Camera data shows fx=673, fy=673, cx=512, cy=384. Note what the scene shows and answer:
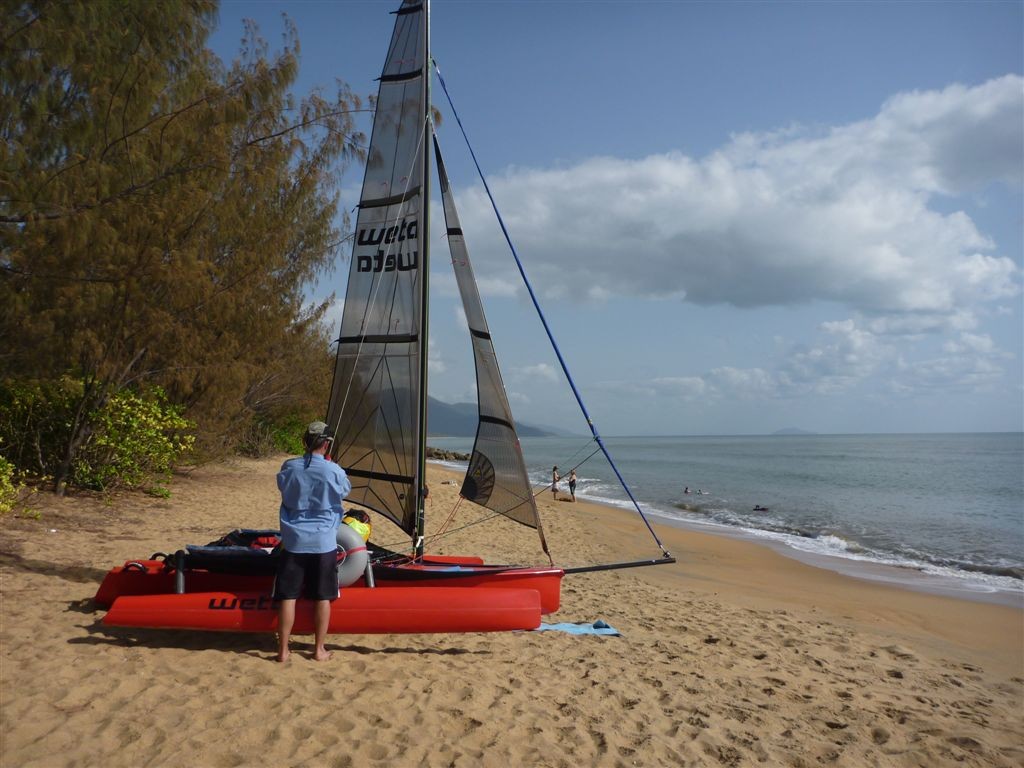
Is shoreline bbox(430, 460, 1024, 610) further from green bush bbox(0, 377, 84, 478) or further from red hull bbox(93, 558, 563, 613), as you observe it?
green bush bbox(0, 377, 84, 478)

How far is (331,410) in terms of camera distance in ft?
23.6

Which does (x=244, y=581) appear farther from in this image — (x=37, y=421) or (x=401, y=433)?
(x=37, y=421)

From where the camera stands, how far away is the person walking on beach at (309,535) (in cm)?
469

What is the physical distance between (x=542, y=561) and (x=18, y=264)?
7522mm

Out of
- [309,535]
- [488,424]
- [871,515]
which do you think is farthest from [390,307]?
[871,515]

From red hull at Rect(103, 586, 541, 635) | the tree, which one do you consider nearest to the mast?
red hull at Rect(103, 586, 541, 635)

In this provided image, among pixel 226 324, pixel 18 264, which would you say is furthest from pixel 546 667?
pixel 226 324

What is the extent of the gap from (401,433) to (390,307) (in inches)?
49.5

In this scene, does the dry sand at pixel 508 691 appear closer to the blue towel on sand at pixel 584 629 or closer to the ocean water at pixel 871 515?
the blue towel on sand at pixel 584 629

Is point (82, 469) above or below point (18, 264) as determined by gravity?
below

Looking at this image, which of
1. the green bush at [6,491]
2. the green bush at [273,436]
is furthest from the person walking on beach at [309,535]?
the green bush at [273,436]

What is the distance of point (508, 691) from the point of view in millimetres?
4555

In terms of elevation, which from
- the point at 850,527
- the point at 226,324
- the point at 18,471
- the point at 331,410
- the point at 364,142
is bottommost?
the point at 850,527

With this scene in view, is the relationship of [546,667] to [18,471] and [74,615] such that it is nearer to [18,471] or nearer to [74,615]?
[74,615]
